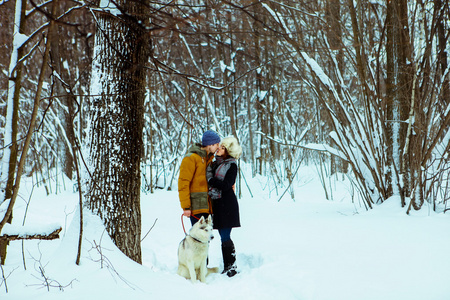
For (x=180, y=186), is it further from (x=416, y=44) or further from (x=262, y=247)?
(x=416, y=44)

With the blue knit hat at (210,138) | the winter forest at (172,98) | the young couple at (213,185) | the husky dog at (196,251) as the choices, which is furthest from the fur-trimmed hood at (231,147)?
the husky dog at (196,251)

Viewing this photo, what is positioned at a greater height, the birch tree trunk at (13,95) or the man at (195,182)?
the birch tree trunk at (13,95)

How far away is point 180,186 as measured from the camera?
3861 millimetres

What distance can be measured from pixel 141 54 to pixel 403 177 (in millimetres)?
3741

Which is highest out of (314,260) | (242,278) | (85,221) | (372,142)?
(372,142)

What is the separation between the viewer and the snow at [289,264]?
2.63 m

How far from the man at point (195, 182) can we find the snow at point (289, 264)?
851 mm

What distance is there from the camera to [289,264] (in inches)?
141

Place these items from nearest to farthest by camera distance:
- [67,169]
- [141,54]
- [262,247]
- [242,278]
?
[141,54]
[242,278]
[262,247]
[67,169]

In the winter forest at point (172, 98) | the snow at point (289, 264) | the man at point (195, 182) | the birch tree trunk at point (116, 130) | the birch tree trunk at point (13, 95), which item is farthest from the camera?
the man at point (195, 182)

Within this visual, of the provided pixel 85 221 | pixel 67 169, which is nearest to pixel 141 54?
pixel 85 221

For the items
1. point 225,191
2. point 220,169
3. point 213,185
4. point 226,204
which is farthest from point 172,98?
point 226,204

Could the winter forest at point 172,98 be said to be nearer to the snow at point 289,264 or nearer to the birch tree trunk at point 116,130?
the birch tree trunk at point 116,130

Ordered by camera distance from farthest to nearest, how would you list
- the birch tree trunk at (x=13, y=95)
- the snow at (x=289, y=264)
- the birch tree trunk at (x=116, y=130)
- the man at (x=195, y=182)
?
the man at (x=195, y=182), the birch tree trunk at (x=116, y=130), the birch tree trunk at (x=13, y=95), the snow at (x=289, y=264)
